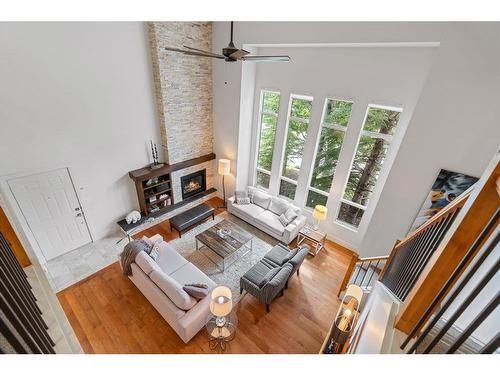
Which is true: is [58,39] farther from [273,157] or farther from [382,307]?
[382,307]

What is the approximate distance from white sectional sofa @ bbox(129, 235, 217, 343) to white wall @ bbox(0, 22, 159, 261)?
7.45ft

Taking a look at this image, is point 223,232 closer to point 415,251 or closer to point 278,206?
point 278,206

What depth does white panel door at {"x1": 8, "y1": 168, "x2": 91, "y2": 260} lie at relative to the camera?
4078 millimetres

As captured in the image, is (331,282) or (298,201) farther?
(298,201)

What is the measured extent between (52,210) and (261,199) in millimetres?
4774

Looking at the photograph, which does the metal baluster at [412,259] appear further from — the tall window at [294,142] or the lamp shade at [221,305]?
the tall window at [294,142]

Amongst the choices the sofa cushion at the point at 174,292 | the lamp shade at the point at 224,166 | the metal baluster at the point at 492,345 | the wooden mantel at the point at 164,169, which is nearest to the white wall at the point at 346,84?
the lamp shade at the point at 224,166

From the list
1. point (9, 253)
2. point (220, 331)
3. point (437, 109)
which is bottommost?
point (220, 331)

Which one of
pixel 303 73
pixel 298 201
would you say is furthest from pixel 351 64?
pixel 298 201

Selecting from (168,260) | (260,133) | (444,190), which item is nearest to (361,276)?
(444,190)

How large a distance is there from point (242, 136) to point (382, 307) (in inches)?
200

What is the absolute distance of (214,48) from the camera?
5.74m

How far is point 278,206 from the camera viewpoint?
6.15 meters

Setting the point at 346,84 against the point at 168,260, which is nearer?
the point at 168,260
